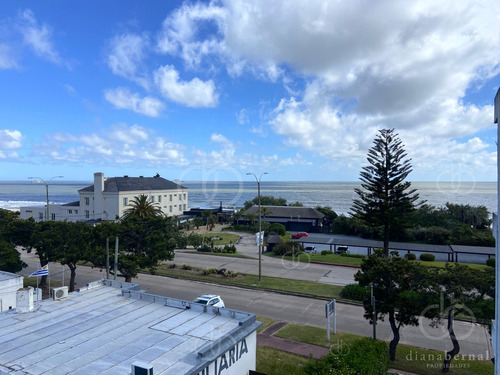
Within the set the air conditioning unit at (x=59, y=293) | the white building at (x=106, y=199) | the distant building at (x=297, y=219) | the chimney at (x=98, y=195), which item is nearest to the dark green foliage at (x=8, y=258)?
the air conditioning unit at (x=59, y=293)

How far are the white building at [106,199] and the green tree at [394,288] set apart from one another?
3920 centimetres

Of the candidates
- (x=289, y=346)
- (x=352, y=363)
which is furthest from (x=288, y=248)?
(x=352, y=363)

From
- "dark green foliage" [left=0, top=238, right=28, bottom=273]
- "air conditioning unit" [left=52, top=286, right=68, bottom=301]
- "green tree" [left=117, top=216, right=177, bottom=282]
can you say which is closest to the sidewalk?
"air conditioning unit" [left=52, top=286, right=68, bottom=301]

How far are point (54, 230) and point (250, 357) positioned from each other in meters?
15.7

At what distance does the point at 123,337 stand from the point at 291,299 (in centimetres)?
1232

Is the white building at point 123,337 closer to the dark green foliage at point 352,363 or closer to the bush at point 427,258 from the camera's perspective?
the dark green foliage at point 352,363

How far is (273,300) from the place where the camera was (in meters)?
19.1

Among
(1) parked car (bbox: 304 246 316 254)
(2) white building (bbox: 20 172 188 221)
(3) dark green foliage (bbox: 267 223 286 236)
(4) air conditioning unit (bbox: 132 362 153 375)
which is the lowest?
(1) parked car (bbox: 304 246 316 254)

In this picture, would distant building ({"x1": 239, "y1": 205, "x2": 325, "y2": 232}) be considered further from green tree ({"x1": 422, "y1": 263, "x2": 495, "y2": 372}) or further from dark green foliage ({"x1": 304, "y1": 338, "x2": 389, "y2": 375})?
dark green foliage ({"x1": 304, "y1": 338, "x2": 389, "y2": 375})

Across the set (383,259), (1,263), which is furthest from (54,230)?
(383,259)

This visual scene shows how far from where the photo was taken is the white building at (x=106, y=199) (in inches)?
1861

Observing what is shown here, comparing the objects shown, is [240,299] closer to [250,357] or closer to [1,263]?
[250,357]

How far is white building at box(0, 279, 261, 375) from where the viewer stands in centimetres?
725

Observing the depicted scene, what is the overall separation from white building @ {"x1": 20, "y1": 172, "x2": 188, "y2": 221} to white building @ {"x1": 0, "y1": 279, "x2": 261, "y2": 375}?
36.5 metres
